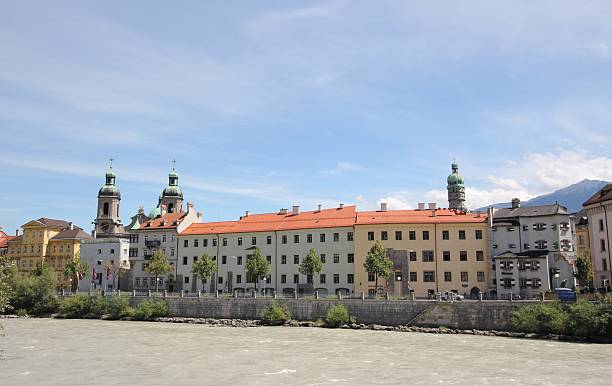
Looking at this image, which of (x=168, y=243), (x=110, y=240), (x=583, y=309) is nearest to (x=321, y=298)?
→ (x=583, y=309)

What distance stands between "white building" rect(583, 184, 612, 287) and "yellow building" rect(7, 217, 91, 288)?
87.3 meters

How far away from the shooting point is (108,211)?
4943 inches

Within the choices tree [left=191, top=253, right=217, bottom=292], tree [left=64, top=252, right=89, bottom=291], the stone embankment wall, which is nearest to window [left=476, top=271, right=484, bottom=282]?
the stone embankment wall

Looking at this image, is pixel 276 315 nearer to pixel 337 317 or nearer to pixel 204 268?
pixel 337 317

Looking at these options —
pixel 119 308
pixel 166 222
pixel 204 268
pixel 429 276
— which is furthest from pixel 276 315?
pixel 166 222

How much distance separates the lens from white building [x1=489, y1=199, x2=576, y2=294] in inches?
2712

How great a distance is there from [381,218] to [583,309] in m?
34.0

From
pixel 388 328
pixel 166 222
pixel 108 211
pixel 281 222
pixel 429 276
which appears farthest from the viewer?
pixel 108 211

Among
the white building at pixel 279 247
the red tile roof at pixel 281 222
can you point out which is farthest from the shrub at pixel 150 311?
the red tile roof at pixel 281 222

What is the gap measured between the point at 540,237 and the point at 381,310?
26.6 metres

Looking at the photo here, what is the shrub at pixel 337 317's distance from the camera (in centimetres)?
5828

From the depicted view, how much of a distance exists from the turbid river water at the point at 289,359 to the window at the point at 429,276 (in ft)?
67.1

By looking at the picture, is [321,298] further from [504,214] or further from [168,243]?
[168,243]

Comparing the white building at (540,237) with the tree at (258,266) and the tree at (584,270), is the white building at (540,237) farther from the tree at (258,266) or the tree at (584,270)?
the tree at (258,266)
